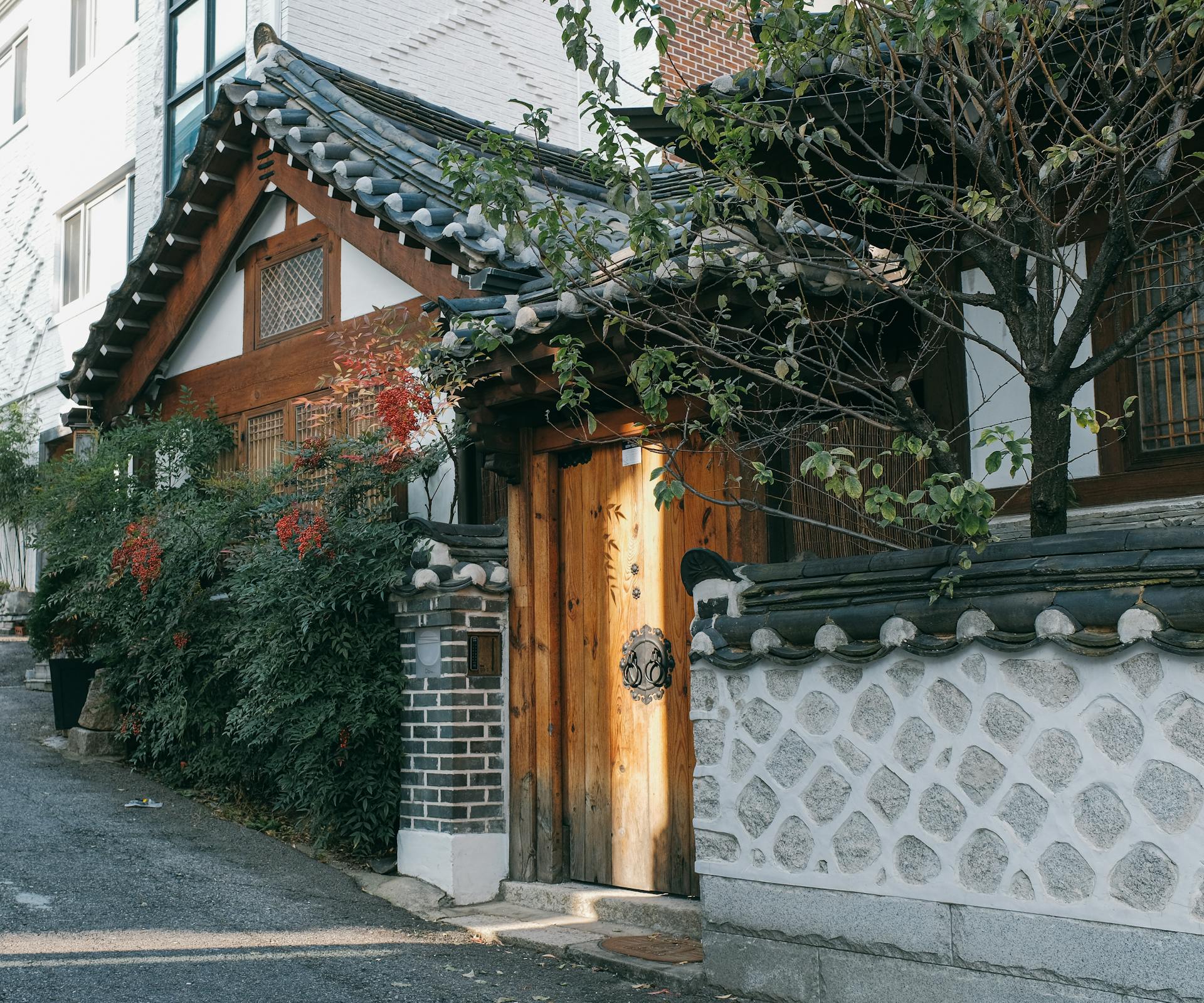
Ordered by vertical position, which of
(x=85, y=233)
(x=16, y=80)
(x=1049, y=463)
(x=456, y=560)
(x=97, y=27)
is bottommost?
(x=456, y=560)

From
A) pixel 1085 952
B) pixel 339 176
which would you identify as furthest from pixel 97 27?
pixel 1085 952

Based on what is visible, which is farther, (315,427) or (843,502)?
(315,427)

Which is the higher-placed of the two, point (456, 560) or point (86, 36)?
point (86, 36)

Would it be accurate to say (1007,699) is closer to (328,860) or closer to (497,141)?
(497,141)

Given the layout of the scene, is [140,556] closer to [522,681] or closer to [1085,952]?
[522,681]

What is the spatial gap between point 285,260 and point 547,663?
17.0 feet

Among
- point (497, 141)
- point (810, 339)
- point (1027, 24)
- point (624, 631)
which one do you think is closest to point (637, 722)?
point (624, 631)

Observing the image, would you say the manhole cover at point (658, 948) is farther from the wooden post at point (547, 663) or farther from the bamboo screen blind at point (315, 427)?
the bamboo screen blind at point (315, 427)

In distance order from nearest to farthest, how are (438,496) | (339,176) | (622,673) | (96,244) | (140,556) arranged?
(622,673) < (438,496) < (140,556) < (339,176) < (96,244)

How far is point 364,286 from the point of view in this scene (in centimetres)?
1003

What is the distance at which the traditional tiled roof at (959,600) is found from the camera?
4309 millimetres

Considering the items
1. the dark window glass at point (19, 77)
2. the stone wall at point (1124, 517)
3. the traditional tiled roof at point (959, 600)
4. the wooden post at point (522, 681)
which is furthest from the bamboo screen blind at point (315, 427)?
the dark window glass at point (19, 77)

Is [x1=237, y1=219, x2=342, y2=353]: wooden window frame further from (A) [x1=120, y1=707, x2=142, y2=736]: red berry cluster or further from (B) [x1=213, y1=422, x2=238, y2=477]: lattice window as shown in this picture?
(A) [x1=120, y1=707, x2=142, y2=736]: red berry cluster

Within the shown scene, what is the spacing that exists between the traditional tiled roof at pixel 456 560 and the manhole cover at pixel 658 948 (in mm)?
2183
